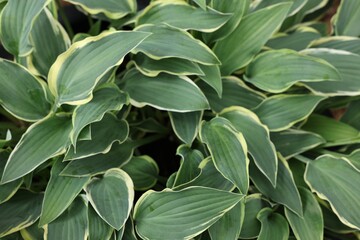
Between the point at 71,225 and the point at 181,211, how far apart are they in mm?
160

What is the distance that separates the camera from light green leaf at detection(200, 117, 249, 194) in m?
0.64

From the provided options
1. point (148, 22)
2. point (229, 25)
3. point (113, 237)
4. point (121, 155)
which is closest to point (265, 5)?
point (229, 25)

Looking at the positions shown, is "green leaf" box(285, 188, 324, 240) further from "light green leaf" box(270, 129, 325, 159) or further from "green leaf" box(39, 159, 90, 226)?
"green leaf" box(39, 159, 90, 226)

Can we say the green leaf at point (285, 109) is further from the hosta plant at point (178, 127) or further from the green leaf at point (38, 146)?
the green leaf at point (38, 146)

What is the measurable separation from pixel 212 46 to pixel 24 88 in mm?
321

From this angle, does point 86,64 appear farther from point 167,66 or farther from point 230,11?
point 230,11

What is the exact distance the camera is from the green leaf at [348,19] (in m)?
0.84

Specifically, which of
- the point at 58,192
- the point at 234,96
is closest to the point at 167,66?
the point at 234,96

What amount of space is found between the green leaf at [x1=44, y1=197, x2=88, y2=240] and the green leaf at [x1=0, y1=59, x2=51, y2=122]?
15 centimetres

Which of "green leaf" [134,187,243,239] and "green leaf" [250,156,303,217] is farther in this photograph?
"green leaf" [250,156,303,217]

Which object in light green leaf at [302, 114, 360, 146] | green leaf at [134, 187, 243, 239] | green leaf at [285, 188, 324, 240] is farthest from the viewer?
light green leaf at [302, 114, 360, 146]

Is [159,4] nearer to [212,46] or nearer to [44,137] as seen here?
[212,46]

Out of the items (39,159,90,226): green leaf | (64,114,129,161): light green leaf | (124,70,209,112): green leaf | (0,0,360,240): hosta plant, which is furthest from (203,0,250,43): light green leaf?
(39,159,90,226): green leaf

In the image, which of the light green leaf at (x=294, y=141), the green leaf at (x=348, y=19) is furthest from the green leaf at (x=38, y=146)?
the green leaf at (x=348, y=19)
